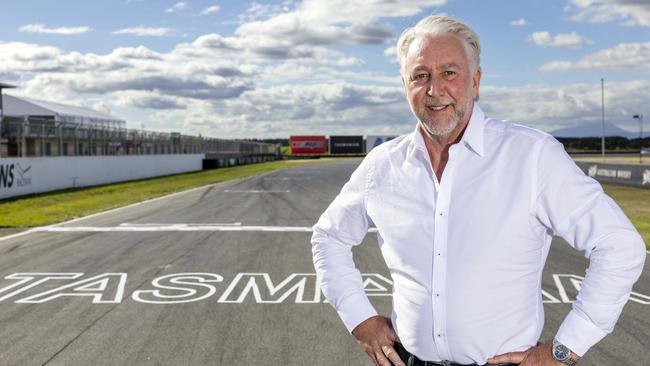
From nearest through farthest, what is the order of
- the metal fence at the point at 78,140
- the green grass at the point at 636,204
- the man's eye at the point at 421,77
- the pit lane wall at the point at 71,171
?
the man's eye at the point at 421,77
the green grass at the point at 636,204
the pit lane wall at the point at 71,171
the metal fence at the point at 78,140

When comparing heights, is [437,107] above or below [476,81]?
below

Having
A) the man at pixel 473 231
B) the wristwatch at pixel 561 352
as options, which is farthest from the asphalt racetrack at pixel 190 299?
the wristwatch at pixel 561 352

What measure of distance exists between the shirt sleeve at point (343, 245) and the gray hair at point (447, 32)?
0.63m

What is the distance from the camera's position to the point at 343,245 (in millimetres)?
2961

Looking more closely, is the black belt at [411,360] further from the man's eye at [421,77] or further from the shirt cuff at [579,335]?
the man's eye at [421,77]

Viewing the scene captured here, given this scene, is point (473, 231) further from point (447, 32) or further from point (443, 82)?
point (447, 32)

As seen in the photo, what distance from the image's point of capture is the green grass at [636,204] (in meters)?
17.0

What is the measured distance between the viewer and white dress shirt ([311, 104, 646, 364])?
2314 mm

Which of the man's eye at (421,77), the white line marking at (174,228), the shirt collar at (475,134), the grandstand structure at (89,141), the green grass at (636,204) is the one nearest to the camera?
the shirt collar at (475,134)

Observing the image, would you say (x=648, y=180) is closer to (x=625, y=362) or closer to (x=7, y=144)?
(x=625, y=362)

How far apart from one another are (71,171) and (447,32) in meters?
32.6

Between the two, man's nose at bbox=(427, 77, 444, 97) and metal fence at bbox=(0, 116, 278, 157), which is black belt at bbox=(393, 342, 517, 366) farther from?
metal fence at bbox=(0, 116, 278, 157)

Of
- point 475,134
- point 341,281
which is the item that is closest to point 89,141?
point 341,281

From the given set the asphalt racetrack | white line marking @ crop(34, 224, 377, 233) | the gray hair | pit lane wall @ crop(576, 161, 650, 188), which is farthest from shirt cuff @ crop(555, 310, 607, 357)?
pit lane wall @ crop(576, 161, 650, 188)
